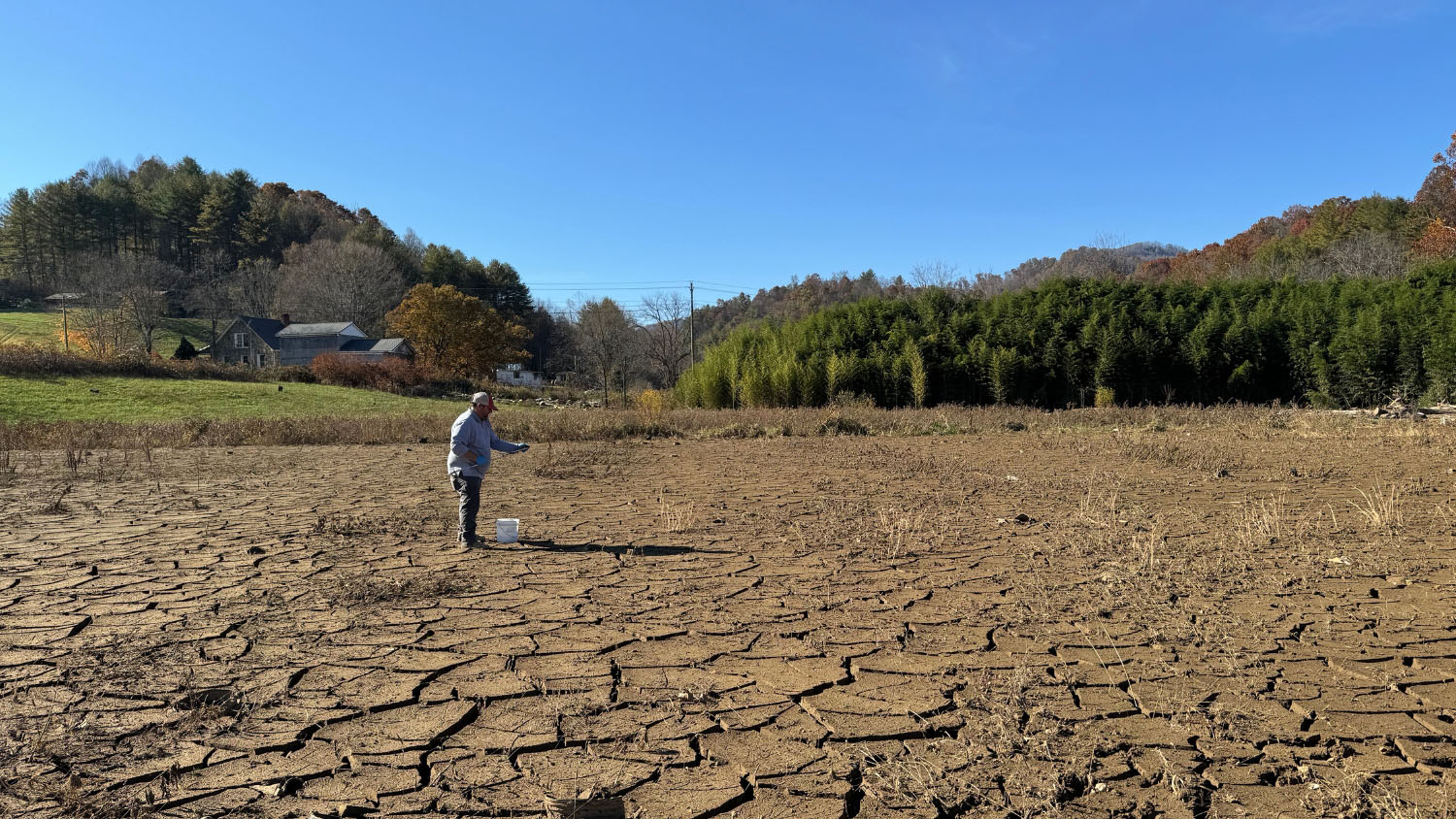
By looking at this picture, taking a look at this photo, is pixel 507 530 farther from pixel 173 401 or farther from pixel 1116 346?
pixel 173 401

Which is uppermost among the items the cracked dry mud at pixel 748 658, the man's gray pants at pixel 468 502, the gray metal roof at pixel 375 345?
the gray metal roof at pixel 375 345

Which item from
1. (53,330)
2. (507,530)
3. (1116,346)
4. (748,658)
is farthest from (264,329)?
(748,658)

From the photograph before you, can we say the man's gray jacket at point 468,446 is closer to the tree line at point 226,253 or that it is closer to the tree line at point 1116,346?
the tree line at point 1116,346

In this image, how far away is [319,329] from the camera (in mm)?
54938

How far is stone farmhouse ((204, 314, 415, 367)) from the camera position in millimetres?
53844

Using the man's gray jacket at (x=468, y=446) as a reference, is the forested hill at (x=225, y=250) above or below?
above

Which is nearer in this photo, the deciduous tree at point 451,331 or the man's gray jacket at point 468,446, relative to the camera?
the man's gray jacket at point 468,446

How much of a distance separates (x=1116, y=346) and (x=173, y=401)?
2842 centimetres

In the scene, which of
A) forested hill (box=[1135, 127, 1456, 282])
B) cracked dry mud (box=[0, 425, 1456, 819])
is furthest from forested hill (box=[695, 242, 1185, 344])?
cracked dry mud (box=[0, 425, 1456, 819])

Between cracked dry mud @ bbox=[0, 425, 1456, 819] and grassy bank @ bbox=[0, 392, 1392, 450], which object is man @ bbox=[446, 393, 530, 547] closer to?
cracked dry mud @ bbox=[0, 425, 1456, 819]

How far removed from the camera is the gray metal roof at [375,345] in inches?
2047

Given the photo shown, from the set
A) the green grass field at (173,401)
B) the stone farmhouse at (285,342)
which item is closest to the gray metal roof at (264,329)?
the stone farmhouse at (285,342)

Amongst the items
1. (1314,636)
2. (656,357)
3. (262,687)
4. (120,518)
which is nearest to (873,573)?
(1314,636)

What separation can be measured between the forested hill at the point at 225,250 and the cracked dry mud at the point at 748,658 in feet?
201
